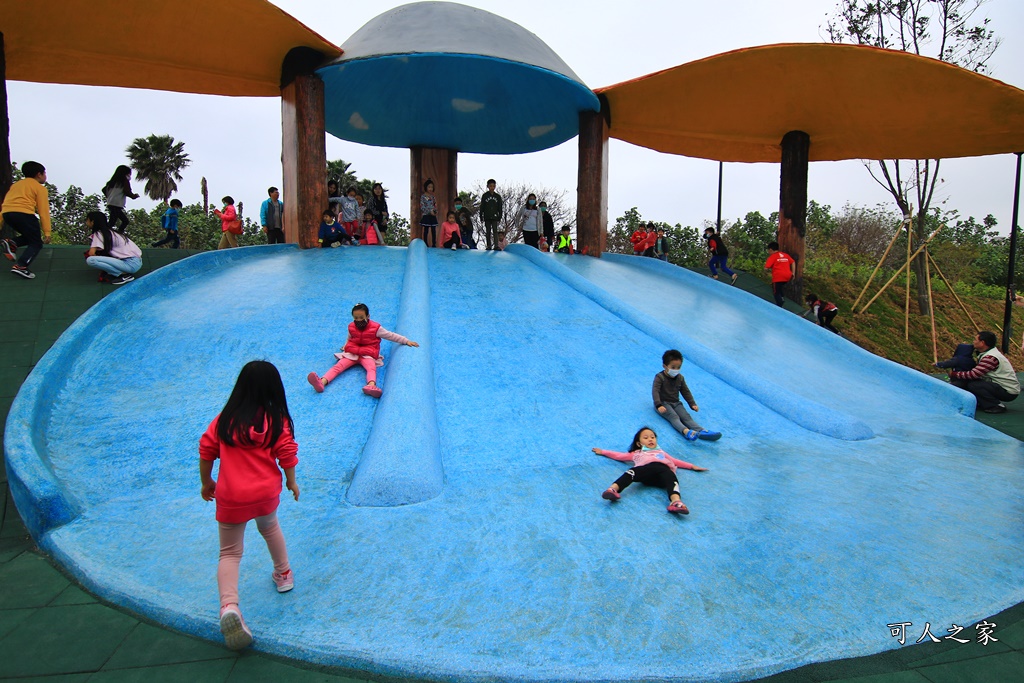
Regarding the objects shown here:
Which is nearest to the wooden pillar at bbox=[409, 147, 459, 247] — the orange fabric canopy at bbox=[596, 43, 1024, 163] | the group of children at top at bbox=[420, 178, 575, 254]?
the group of children at top at bbox=[420, 178, 575, 254]

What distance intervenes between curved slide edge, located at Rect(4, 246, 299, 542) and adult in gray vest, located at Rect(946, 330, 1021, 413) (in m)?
9.87

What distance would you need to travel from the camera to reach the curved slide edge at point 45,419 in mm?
4281

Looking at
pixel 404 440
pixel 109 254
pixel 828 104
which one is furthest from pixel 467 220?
pixel 404 440

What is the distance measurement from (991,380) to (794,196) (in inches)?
232

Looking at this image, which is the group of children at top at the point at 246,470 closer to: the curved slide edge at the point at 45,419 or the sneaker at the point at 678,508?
the curved slide edge at the point at 45,419

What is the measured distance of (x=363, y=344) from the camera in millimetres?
6273

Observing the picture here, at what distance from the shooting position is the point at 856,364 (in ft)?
29.8

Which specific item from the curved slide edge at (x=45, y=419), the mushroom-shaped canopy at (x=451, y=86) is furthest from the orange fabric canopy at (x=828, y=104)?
the curved slide edge at (x=45, y=419)

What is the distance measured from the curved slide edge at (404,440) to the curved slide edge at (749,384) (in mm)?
2601

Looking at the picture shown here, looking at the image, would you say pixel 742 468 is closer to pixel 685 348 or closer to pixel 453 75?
pixel 685 348

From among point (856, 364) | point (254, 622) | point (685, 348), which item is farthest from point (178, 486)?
point (856, 364)

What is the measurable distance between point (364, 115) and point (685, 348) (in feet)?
29.1

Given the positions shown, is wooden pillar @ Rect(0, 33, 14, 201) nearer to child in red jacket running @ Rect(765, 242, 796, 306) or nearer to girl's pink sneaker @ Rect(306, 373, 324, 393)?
girl's pink sneaker @ Rect(306, 373, 324, 393)

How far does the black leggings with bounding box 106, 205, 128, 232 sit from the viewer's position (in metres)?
9.00
